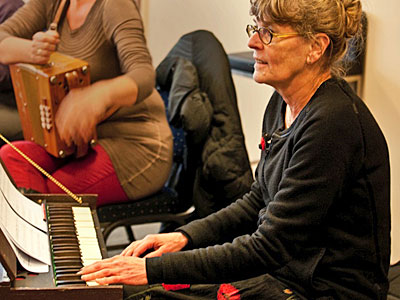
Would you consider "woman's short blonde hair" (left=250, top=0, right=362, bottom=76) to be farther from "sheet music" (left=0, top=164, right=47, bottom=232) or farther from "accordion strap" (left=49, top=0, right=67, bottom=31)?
"accordion strap" (left=49, top=0, right=67, bottom=31)

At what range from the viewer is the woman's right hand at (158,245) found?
160 cm

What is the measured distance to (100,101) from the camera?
2.43m

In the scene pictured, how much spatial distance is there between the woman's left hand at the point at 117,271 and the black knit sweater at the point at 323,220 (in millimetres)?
21

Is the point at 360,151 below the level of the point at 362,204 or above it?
above

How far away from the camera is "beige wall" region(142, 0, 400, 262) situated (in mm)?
2488

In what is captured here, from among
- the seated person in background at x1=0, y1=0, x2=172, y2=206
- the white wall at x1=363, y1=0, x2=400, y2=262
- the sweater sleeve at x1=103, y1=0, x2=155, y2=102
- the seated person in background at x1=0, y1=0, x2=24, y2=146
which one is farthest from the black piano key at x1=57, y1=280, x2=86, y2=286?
the white wall at x1=363, y1=0, x2=400, y2=262

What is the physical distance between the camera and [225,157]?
2.52 m

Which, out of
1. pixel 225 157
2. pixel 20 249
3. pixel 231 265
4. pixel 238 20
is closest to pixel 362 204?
pixel 231 265

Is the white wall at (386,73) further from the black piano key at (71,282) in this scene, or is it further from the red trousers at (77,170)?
the black piano key at (71,282)

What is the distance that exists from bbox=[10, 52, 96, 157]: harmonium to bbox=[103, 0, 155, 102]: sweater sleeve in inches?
5.5

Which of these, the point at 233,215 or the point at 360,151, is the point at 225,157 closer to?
the point at 233,215

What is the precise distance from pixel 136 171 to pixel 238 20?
1.04 meters

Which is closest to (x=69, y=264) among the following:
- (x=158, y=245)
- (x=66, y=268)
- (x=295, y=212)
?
(x=66, y=268)

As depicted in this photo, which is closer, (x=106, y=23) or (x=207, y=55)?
(x=106, y=23)
